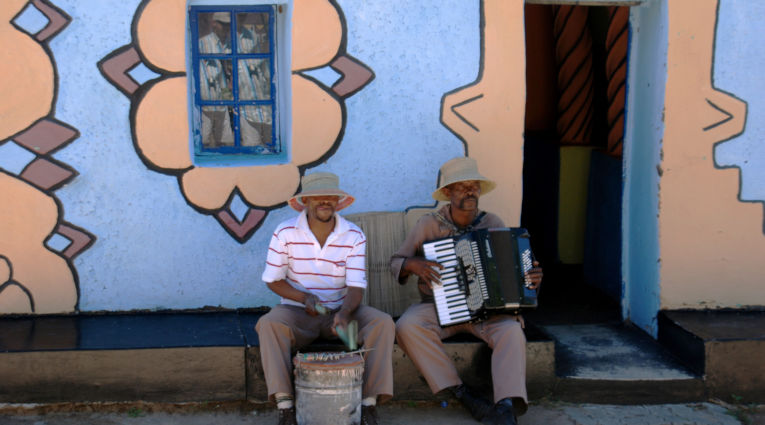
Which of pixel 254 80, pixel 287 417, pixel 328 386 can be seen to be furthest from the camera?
pixel 254 80

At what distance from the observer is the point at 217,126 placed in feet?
15.8

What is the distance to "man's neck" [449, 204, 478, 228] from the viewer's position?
13.7 ft

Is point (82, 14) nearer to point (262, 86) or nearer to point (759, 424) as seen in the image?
point (262, 86)

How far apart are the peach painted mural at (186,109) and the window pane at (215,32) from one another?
19cm

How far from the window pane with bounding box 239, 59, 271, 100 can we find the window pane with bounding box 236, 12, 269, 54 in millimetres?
84

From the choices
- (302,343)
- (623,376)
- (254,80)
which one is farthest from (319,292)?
(623,376)

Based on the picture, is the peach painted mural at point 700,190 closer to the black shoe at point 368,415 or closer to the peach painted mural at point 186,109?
the peach painted mural at point 186,109

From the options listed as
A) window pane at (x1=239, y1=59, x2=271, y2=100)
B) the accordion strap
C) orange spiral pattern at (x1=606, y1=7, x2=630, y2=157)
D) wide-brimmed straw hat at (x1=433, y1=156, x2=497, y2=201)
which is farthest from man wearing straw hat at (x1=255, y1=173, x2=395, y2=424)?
orange spiral pattern at (x1=606, y1=7, x2=630, y2=157)

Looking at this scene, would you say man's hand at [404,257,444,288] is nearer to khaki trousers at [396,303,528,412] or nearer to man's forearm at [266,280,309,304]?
khaki trousers at [396,303,528,412]

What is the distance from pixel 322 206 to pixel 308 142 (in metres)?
0.93

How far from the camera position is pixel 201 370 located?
3988 millimetres

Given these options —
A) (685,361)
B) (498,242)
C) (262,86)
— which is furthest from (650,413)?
(262,86)

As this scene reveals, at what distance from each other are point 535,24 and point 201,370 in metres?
4.65

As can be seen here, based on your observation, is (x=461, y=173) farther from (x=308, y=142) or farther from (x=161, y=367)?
(x=161, y=367)
